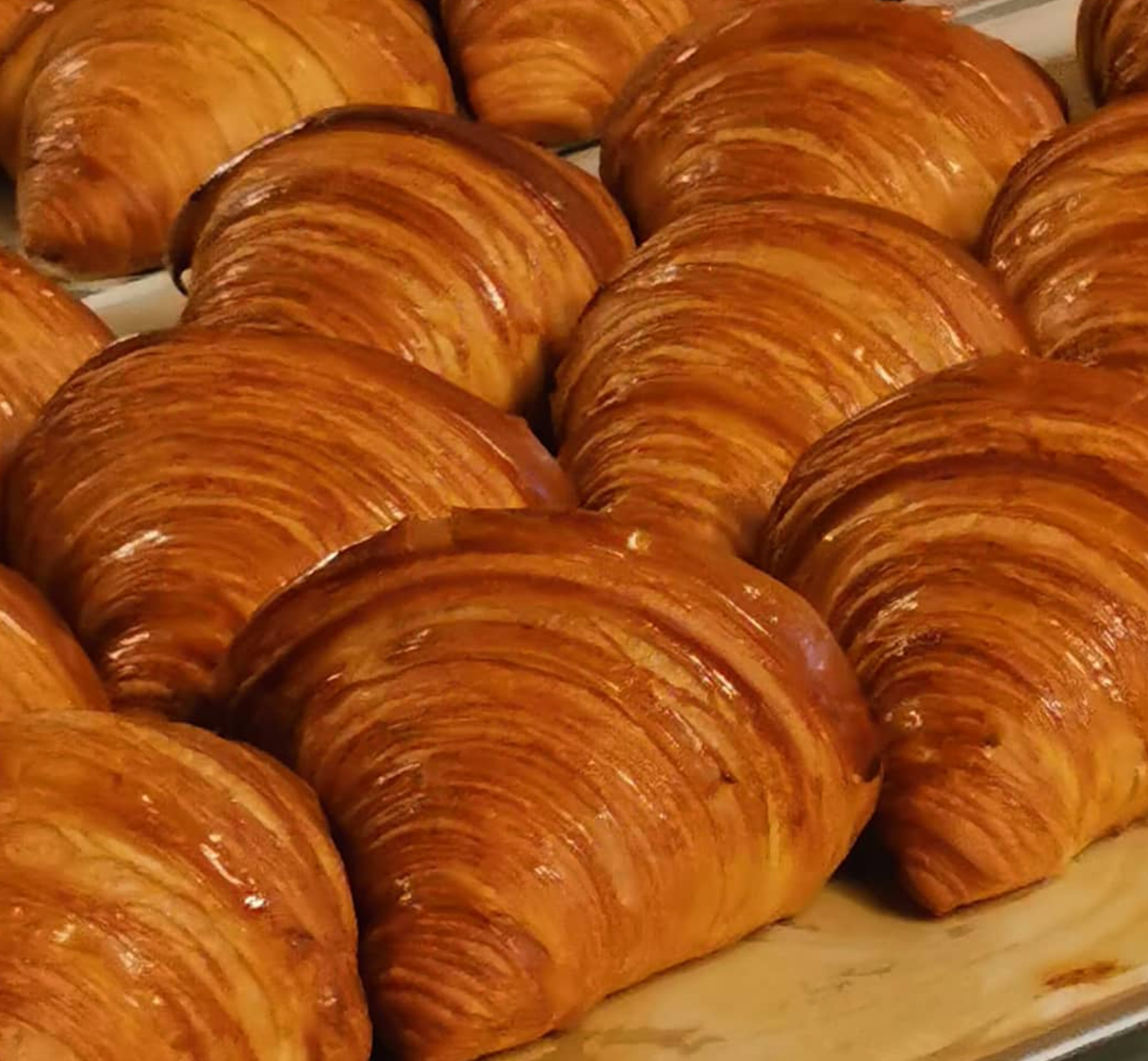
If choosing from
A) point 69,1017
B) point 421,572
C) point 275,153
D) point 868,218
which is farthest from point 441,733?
point 275,153

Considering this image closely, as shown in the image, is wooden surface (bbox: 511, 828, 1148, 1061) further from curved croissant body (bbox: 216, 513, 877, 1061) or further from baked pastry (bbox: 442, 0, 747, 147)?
baked pastry (bbox: 442, 0, 747, 147)

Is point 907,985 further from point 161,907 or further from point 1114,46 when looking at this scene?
point 1114,46

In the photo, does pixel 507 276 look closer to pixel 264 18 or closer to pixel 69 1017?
pixel 264 18

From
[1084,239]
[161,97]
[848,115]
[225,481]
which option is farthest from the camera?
[161,97]

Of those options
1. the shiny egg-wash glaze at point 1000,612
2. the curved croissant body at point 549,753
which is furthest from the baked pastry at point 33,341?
the shiny egg-wash glaze at point 1000,612

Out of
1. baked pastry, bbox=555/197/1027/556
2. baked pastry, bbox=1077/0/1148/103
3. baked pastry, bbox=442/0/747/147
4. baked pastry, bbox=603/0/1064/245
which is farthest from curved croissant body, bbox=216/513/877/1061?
baked pastry, bbox=442/0/747/147

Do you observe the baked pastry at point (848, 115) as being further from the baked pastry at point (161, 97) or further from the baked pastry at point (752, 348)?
the baked pastry at point (161, 97)

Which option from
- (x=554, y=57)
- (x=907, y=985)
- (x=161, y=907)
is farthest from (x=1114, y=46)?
(x=161, y=907)
